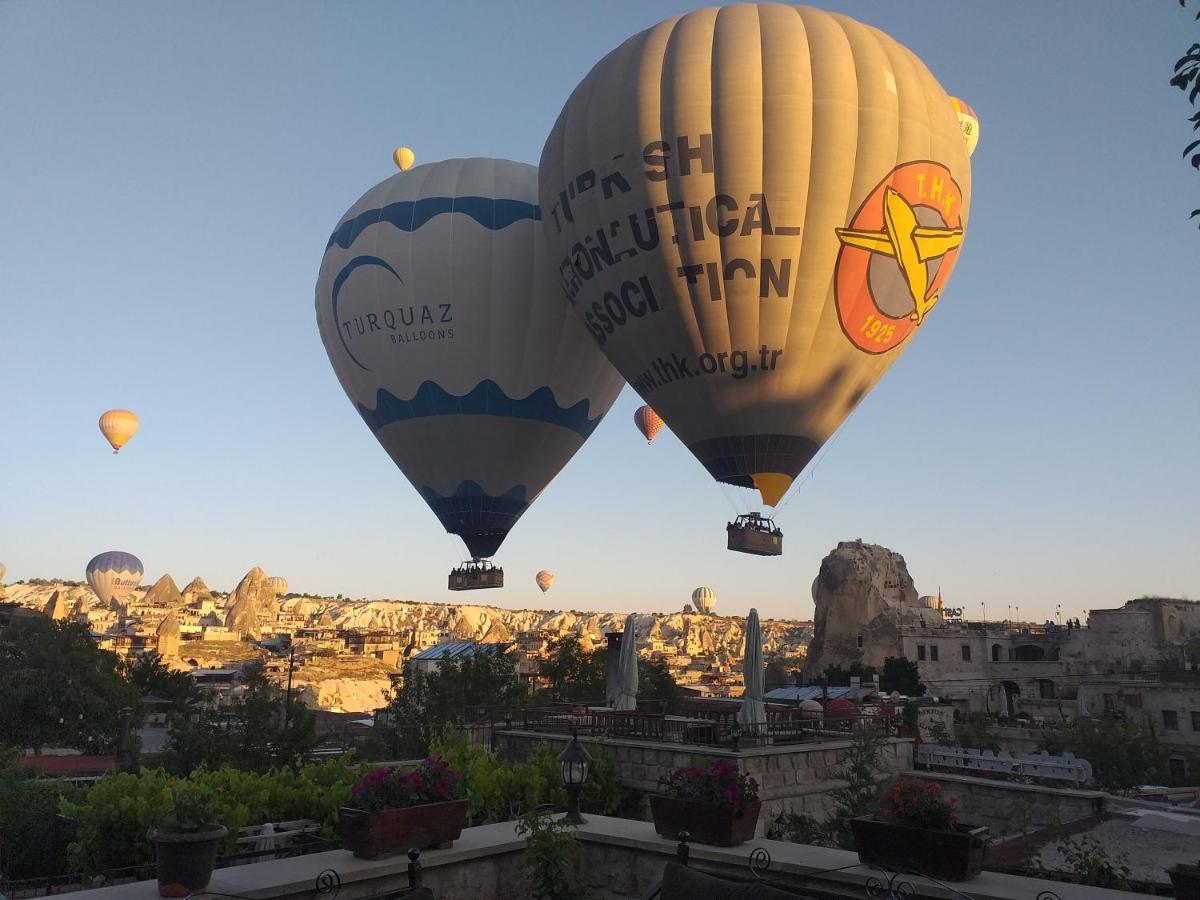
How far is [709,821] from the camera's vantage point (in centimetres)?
817

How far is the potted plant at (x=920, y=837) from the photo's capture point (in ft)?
22.6

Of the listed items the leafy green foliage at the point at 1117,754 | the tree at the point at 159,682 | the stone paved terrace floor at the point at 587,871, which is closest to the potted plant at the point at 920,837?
the stone paved terrace floor at the point at 587,871

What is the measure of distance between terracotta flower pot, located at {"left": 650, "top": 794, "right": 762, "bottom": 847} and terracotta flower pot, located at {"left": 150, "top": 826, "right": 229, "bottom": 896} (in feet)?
13.3

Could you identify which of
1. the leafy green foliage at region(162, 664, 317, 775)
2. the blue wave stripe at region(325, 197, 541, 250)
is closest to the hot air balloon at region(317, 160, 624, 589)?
the blue wave stripe at region(325, 197, 541, 250)

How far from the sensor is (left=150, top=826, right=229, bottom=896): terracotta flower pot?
267 inches

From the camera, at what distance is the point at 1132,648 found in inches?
3199

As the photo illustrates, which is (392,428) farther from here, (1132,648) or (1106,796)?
(1132,648)

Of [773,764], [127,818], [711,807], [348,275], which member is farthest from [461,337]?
[711,807]

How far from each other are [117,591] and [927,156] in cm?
18698

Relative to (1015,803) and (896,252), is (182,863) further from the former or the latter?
(896,252)

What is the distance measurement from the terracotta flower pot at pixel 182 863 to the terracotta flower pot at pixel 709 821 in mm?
Answer: 4042

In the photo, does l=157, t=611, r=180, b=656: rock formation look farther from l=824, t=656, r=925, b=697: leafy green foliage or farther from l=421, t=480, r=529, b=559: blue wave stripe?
l=421, t=480, r=529, b=559: blue wave stripe

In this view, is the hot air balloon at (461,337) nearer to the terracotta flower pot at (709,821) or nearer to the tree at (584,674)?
the tree at (584,674)

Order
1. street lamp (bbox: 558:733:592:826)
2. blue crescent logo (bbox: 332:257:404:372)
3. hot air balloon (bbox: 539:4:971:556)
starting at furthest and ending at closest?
blue crescent logo (bbox: 332:257:404:372)
hot air balloon (bbox: 539:4:971:556)
street lamp (bbox: 558:733:592:826)
